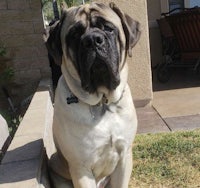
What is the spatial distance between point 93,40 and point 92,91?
13.9 inches

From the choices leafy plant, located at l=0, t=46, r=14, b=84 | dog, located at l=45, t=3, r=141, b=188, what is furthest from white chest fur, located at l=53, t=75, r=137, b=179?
leafy plant, located at l=0, t=46, r=14, b=84

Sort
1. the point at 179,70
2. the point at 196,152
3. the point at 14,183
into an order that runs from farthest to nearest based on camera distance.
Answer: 1. the point at 179,70
2. the point at 196,152
3. the point at 14,183

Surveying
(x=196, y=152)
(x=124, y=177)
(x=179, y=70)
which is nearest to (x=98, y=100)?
(x=124, y=177)

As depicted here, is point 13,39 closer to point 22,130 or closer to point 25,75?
point 25,75

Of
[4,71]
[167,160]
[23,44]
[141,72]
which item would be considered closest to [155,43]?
[141,72]

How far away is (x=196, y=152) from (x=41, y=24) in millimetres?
3272

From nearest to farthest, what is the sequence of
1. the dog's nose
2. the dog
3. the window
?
the dog's nose → the dog → the window

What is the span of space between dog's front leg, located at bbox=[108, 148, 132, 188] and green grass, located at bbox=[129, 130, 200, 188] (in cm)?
69

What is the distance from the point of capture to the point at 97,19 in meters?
2.49

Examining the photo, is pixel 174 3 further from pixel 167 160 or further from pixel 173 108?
pixel 167 160

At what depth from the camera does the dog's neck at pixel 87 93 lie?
2.55m

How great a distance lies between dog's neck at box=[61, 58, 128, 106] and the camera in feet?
8.37

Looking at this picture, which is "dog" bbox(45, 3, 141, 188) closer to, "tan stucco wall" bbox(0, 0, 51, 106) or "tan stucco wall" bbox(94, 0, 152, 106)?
"tan stucco wall" bbox(94, 0, 152, 106)

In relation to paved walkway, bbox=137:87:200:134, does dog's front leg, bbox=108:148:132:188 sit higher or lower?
higher
